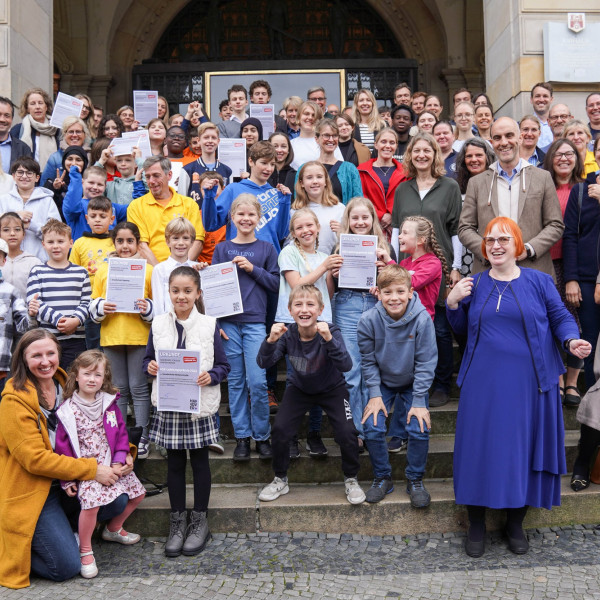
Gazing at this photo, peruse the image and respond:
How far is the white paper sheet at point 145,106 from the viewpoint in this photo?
908cm

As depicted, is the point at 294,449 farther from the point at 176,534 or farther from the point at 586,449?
the point at 586,449

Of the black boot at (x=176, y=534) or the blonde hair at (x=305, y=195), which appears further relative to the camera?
the blonde hair at (x=305, y=195)

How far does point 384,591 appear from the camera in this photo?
407 cm

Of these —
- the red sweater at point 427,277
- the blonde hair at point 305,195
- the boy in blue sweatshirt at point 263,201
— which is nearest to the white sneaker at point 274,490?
the red sweater at point 427,277

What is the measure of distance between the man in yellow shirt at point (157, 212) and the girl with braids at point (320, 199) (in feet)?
3.13

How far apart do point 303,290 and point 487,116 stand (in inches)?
173

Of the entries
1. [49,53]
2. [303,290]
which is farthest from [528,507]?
[49,53]

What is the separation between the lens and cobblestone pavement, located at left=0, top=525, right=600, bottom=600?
4074 millimetres

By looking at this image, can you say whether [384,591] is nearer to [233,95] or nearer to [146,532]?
[146,532]

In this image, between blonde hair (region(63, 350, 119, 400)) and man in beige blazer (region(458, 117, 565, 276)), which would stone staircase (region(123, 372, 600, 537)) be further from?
man in beige blazer (region(458, 117, 565, 276))

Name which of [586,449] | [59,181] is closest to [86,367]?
[59,181]

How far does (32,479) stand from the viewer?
437 centimetres

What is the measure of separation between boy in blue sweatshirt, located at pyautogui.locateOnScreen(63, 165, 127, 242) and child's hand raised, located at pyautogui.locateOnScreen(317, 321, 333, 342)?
2.68 meters

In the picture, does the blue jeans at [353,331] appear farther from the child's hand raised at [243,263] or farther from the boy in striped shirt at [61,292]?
the boy in striped shirt at [61,292]
